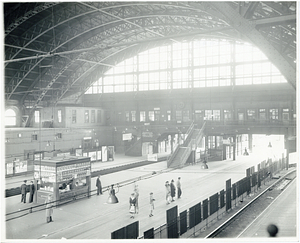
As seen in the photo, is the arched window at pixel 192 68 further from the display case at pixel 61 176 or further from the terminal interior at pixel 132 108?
the display case at pixel 61 176

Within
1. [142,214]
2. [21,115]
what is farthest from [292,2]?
[21,115]

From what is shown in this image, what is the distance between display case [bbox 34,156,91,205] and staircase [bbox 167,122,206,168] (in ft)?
41.6

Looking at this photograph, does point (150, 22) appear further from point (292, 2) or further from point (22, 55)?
point (292, 2)

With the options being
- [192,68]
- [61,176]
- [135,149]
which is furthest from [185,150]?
[61,176]

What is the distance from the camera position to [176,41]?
36844 millimetres

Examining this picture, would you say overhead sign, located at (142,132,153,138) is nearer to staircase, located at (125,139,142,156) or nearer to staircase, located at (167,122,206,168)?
staircase, located at (125,139,142,156)

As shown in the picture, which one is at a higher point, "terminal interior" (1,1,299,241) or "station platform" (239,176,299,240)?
"terminal interior" (1,1,299,241)

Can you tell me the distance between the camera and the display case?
657 inches

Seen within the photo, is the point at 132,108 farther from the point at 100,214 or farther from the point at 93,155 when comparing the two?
the point at 100,214

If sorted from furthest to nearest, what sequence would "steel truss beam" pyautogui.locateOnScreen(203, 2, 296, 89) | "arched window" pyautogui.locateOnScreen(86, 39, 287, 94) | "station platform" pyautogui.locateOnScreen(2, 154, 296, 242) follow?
"arched window" pyautogui.locateOnScreen(86, 39, 287, 94)
"station platform" pyautogui.locateOnScreen(2, 154, 296, 242)
"steel truss beam" pyautogui.locateOnScreen(203, 2, 296, 89)

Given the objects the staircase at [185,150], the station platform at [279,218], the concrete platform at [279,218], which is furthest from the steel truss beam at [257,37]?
the staircase at [185,150]

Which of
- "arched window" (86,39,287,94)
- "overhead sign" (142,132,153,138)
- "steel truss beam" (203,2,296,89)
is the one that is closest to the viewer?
"steel truss beam" (203,2,296,89)

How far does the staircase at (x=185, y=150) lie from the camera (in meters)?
30.3

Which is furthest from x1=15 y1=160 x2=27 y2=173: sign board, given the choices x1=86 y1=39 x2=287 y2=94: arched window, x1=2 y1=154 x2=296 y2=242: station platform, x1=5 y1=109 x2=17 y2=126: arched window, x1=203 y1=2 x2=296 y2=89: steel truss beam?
x1=203 y1=2 x2=296 y2=89: steel truss beam
